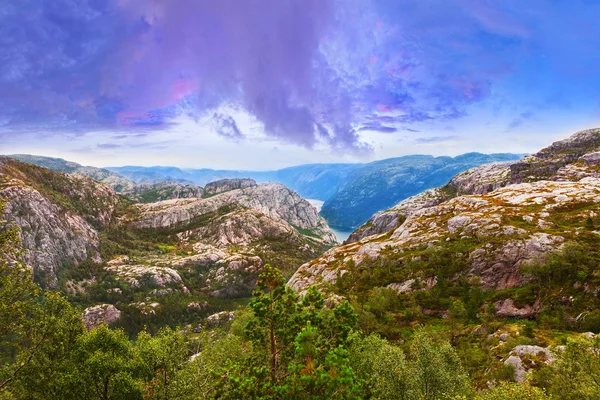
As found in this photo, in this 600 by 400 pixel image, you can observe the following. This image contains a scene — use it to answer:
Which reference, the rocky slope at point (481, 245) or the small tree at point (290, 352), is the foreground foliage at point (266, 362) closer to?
the small tree at point (290, 352)

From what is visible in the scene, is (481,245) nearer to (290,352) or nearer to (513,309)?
(513,309)

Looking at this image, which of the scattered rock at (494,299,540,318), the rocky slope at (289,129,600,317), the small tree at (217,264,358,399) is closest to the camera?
the small tree at (217,264,358,399)

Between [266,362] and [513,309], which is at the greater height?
[266,362]

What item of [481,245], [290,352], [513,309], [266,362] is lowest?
[513,309]

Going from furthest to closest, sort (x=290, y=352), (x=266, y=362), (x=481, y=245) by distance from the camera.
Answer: (x=481, y=245) → (x=266, y=362) → (x=290, y=352)

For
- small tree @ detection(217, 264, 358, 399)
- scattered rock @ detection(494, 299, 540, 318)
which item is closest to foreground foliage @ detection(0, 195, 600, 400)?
small tree @ detection(217, 264, 358, 399)

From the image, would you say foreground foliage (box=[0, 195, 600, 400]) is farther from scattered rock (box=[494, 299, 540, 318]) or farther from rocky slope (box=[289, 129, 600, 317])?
rocky slope (box=[289, 129, 600, 317])

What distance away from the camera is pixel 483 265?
9838 centimetres

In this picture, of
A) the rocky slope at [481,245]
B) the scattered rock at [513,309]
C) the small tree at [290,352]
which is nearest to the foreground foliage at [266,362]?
the small tree at [290,352]

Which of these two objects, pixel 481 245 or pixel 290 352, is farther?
pixel 481 245

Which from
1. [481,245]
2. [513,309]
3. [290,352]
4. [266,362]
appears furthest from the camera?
[481,245]

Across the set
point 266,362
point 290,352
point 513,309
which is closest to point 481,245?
point 513,309

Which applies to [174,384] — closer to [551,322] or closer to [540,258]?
[551,322]

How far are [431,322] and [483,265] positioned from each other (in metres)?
31.5
